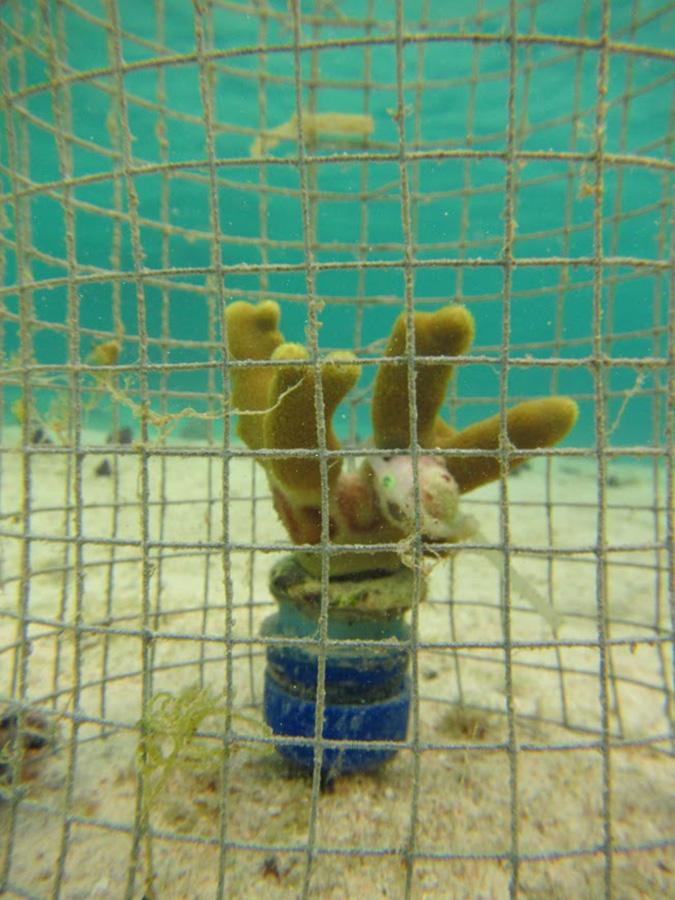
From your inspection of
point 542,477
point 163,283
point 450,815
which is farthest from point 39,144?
point 450,815

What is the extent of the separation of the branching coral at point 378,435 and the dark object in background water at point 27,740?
1.29 meters

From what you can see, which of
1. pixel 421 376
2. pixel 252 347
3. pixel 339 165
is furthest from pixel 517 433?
pixel 339 165

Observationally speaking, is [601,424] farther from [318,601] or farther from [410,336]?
[318,601]

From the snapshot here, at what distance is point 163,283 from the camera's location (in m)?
3.19

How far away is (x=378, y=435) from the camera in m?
2.58

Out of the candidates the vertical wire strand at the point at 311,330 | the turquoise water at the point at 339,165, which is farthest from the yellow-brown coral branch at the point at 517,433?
the vertical wire strand at the point at 311,330

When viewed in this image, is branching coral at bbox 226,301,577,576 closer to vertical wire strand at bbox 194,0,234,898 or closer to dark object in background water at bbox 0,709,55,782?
vertical wire strand at bbox 194,0,234,898

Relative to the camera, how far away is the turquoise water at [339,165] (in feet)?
7.25

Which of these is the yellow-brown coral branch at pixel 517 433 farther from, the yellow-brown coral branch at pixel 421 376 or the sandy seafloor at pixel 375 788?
the sandy seafloor at pixel 375 788

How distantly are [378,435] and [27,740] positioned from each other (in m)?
1.99

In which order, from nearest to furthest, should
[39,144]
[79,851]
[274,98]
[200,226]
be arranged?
[79,851] → [274,98] → [39,144] → [200,226]

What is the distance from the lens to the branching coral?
2.22 m

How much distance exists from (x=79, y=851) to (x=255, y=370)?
6.25ft

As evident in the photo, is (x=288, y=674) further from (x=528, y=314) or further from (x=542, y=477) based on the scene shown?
(x=528, y=314)
